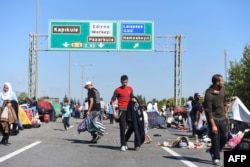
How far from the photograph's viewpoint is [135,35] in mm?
34594

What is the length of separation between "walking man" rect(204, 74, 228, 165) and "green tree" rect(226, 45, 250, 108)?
101ft

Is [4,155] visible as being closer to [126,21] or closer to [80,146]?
[80,146]

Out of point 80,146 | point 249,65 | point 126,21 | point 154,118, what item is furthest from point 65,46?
point 80,146

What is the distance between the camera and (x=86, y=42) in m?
34.4

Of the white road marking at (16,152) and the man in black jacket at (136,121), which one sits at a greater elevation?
the man in black jacket at (136,121)

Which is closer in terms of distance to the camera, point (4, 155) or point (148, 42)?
point (4, 155)

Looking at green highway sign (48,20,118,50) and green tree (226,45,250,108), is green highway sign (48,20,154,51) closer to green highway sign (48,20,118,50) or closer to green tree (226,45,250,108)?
green highway sign (48,20,118,50)

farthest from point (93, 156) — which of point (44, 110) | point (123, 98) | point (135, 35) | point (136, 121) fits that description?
point (135, 35)

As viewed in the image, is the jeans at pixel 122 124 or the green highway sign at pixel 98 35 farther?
the green highway sign at pixel 98 35

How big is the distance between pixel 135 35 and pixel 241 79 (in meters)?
14.0

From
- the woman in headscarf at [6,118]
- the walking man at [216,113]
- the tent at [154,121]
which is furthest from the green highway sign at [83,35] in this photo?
the walking man at [216,113]

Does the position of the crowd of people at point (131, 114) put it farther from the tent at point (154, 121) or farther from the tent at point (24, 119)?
the tent at point (154, 121)

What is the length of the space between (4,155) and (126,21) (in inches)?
976

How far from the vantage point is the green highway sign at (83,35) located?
3431 cm
